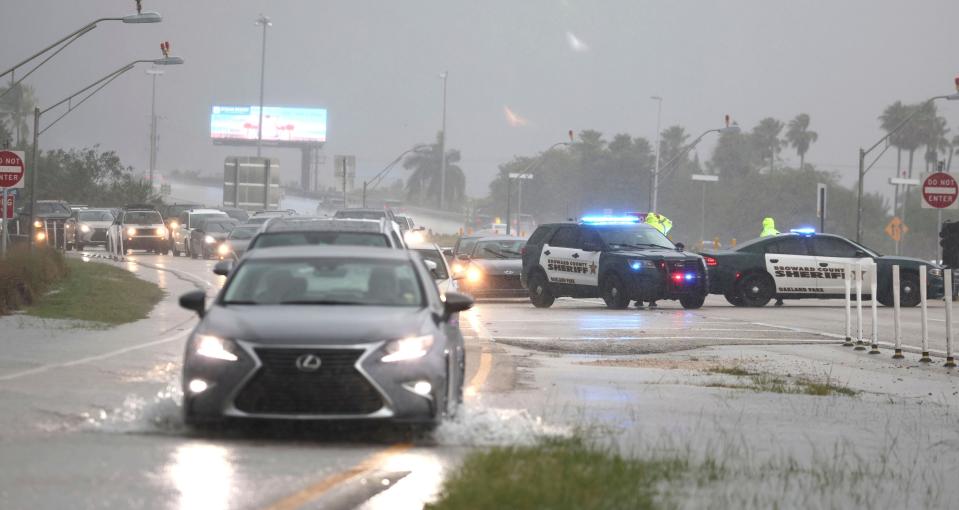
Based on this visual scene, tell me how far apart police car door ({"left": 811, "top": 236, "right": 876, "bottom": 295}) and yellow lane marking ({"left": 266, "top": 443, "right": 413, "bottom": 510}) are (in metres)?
22.8

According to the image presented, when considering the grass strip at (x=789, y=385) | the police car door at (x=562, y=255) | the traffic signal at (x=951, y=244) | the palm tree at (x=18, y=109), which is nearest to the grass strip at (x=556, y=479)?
the grass strip at (x=789, y=385)

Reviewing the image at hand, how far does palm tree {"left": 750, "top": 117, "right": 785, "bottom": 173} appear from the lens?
170m

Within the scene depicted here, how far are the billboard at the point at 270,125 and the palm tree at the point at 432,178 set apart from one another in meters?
10.3

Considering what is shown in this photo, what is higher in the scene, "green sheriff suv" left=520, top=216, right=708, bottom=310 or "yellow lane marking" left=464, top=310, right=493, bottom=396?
"green sheriff suv" left=520, top=216, right=708, bottom=310

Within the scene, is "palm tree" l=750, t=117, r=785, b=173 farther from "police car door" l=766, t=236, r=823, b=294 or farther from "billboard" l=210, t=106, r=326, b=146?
"police car door" l=766, t=236, r=823, b=294

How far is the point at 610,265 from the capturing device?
30.0 m

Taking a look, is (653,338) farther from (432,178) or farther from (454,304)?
(432,178)

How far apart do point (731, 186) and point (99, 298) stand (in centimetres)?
12668

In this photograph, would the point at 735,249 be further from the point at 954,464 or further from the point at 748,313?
the point at 954,464

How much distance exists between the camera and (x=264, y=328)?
10.7 meters

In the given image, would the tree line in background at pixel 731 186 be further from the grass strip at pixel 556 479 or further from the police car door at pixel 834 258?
the grass strip at pixel 556 479

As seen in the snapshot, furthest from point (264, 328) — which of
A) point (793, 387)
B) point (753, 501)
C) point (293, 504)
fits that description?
point (793, 387)

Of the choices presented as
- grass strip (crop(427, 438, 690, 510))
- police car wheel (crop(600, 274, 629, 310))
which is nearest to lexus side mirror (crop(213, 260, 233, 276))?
grass strip (crop(427, 438, 690, 510))

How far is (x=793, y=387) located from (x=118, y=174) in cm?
8749
